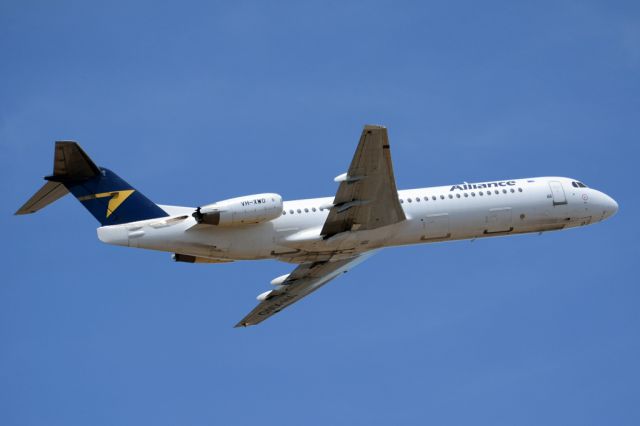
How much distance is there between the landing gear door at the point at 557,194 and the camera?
44469 mm

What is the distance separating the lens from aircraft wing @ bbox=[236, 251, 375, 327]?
44.7 metres

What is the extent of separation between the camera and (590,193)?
45750mm

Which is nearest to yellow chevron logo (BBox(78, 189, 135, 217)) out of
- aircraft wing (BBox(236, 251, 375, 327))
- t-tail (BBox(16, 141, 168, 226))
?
t-tail (BBox(16, 141, 168, 226))

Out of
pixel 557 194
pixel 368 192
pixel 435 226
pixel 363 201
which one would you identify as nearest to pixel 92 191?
pixel 363 201

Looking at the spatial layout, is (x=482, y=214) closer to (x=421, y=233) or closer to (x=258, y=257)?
(x=421, y=233)

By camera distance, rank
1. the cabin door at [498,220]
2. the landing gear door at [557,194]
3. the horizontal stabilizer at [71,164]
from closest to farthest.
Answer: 1. the horizontal stabilizer at [71,164]
2. the cabin door at [498,220]
3. the landing gear door at [557,194]

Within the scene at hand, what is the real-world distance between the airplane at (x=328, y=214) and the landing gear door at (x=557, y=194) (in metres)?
0.06

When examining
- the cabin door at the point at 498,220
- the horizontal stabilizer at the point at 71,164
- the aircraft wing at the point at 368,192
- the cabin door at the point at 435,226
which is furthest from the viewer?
the cabin door at the point at 498,220

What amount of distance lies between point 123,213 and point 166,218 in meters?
1.67

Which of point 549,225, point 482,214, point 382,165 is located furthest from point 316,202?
point 549,225

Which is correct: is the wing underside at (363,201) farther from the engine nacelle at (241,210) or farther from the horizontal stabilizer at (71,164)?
the horizontal stabilizer at (71,164)

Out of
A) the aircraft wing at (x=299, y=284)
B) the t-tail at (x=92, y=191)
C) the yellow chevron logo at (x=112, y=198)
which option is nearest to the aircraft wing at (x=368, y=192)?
the aircraft wing at (x=299, y=284)

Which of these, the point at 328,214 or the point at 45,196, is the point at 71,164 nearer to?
the point at 45,196

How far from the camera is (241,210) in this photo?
126 ft
